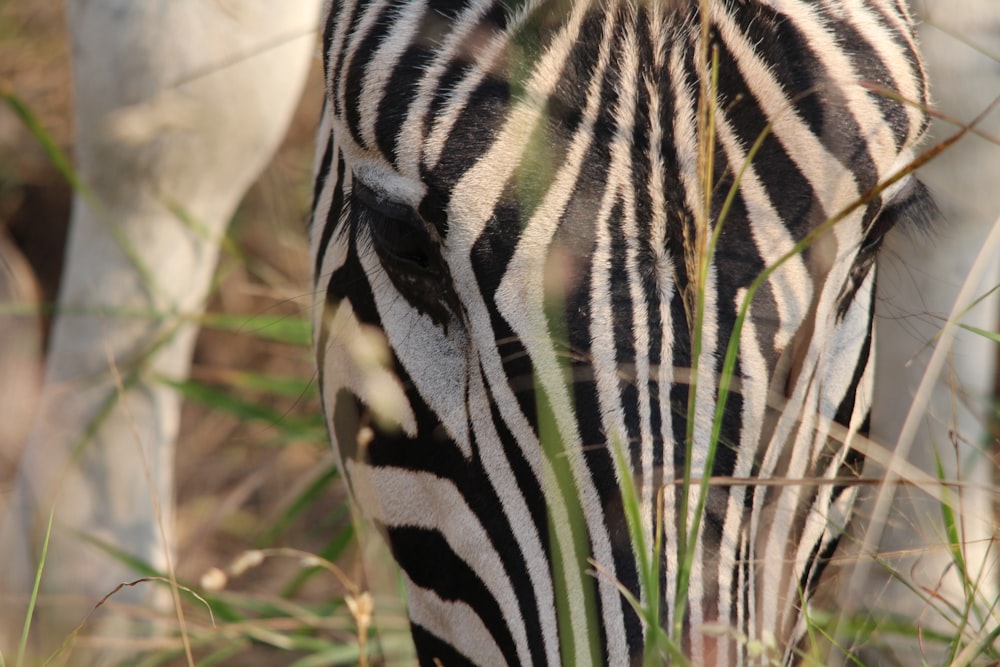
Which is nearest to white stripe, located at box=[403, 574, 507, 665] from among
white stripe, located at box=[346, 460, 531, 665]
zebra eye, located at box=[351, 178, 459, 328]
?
white stripe, located at box=[346, 460, 531, 665]

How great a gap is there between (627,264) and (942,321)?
971 millimetres

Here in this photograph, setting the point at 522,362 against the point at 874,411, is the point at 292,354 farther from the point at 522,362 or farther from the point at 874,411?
the point at 522,362

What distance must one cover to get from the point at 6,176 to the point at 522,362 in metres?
2.86

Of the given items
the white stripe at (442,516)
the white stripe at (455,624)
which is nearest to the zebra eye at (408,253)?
the white stripe at (442,516)

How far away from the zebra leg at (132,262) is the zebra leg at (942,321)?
1.24 metres

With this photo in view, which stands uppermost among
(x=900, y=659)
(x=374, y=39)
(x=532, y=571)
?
(x=374, y=39)

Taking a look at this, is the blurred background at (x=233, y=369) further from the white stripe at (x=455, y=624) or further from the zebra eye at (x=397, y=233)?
the zebra eye at (x=397, y=233)

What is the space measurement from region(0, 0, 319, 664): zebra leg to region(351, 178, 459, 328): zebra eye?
115 cm

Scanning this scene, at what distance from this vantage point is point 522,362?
1037mm

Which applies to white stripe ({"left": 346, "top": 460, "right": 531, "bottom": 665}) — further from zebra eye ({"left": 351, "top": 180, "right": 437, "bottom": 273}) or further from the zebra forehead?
the zebra forehead

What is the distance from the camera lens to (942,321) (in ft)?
5.78

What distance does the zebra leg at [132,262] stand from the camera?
7.09 ft

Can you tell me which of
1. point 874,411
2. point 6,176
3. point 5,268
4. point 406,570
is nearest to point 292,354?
point 5,268

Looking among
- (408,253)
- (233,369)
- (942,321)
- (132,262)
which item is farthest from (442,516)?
(233,369)
